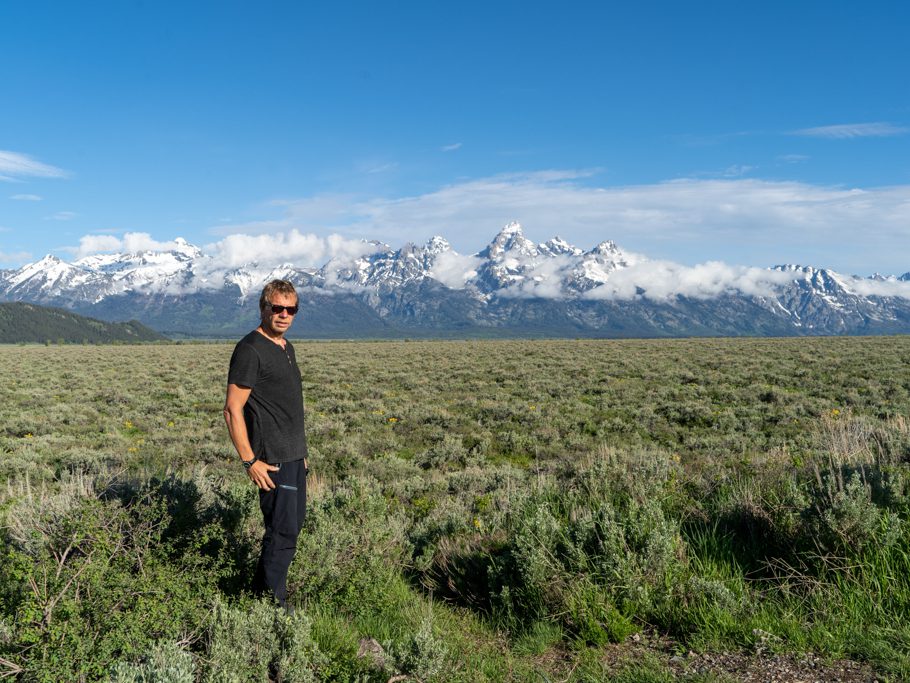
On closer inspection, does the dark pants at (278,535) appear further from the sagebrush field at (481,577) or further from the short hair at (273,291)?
the short hair at (273,291)

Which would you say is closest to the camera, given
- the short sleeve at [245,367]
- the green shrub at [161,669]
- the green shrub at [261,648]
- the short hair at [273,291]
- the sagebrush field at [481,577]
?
the green shrub at [161,669]

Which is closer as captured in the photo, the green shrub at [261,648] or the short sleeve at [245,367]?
the green shrub at [261,648]

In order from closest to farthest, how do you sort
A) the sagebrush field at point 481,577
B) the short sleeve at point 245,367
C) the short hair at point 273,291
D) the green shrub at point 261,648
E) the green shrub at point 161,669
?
the green shrub at point 161,669 < the green shrub at point 261,648 < the sagebrush field at point 481,577 < the short sleeve at point 245,367 < the short hair at point 273,291

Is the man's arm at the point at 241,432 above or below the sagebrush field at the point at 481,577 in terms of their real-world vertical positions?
above

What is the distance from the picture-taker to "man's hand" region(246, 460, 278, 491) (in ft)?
12.3

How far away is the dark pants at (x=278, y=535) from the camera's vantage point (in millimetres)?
3814

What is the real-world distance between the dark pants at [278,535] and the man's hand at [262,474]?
0.20 feet

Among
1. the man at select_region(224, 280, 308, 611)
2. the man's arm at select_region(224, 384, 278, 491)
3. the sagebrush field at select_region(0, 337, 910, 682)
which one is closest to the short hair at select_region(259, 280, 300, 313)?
the man at select_region(224, 280, 308, 611)

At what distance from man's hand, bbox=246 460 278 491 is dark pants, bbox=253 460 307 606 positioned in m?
0.06

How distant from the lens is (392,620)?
3998mm

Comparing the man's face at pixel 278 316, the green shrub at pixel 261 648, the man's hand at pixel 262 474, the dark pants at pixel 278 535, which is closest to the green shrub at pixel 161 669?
the green shrub at pixel 261 648

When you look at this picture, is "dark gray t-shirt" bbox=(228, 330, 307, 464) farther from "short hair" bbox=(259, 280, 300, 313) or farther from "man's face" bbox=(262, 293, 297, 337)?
"short hair" bbox=(259, 280, 300, 313)

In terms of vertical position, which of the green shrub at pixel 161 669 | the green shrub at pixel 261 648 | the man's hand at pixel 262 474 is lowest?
the green shrub at pixel 261 648

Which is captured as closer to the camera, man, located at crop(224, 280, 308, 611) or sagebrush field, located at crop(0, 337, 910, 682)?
sagebrush field, located at crop(0, 337, 910, 682)
